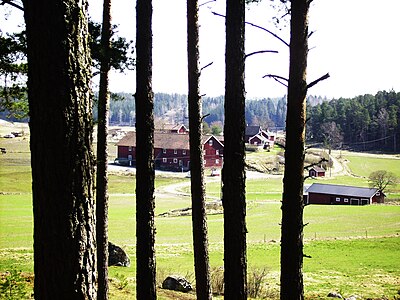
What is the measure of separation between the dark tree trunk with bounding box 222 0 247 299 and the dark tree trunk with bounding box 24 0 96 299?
3.18 meters

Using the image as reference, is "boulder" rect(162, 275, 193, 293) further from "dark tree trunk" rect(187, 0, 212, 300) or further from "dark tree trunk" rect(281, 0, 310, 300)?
"dark tree trunk" rect(281, 0, 310, 300)

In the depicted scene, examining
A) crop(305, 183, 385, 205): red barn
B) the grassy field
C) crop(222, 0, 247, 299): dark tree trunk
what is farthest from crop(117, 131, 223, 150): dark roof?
crop(222, 0, 247, 299): dark tree trunk

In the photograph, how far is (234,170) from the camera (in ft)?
18.8

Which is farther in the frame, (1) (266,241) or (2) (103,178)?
(1) (266,241)

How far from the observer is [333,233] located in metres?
34.9

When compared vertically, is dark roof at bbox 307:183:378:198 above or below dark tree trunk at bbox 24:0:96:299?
below

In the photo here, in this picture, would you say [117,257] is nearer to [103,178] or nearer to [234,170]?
[103,178]

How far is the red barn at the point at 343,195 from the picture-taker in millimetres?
54531

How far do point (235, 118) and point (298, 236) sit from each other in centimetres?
180

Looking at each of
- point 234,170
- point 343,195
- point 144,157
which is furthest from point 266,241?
point 343,195

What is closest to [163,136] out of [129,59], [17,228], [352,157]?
[352,157]

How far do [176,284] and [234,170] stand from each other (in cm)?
938

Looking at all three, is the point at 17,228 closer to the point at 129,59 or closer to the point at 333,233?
the point at 333,233

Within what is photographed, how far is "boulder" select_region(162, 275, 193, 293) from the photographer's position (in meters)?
14.0
